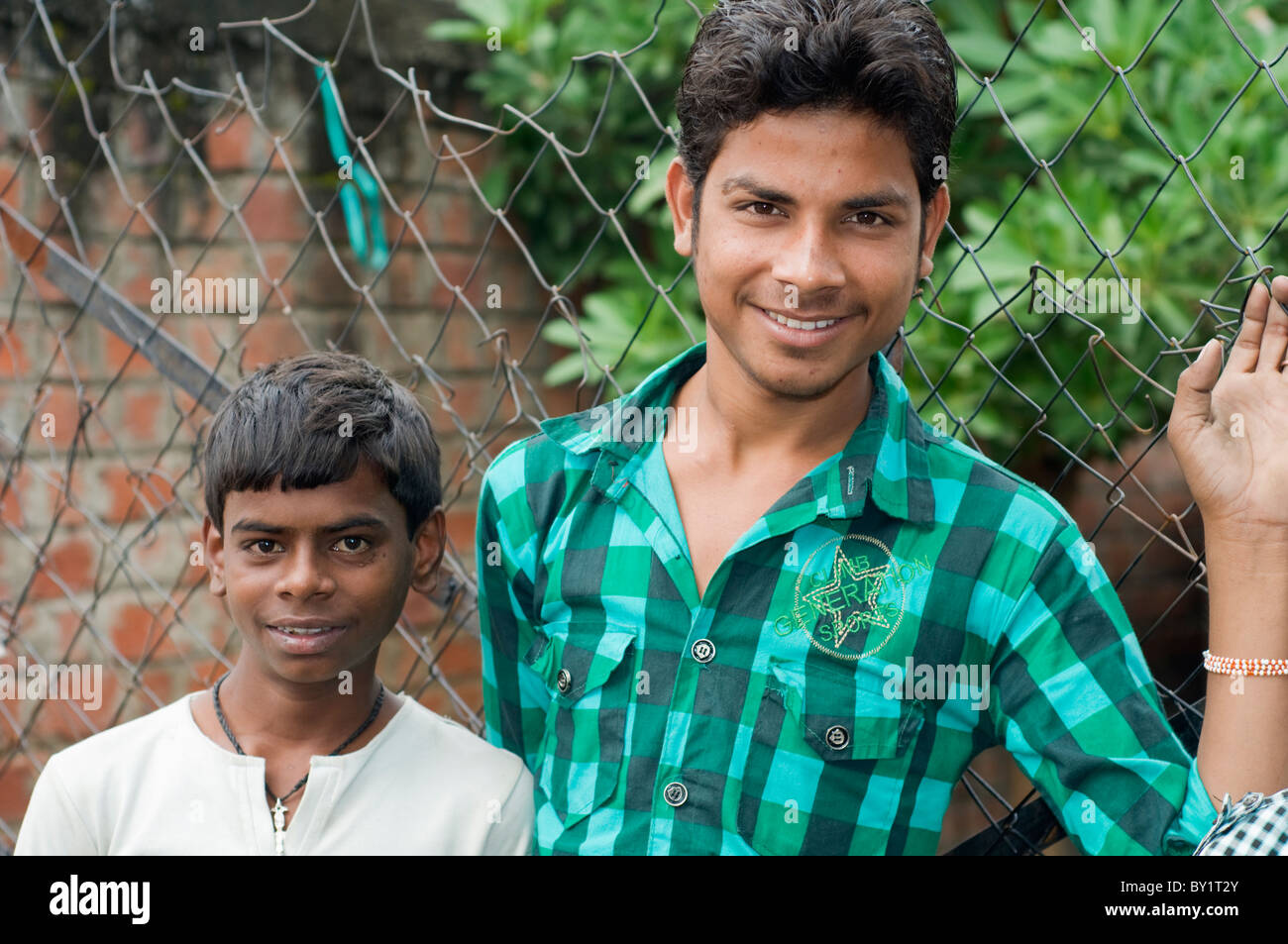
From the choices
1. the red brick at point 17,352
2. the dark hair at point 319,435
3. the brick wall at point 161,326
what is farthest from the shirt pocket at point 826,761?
the red brick at point 17,352

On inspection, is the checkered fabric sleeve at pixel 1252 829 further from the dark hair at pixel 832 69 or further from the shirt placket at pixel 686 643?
the dark hair at pixel 832 69

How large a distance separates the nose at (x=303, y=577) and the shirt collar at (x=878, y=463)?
350 mm

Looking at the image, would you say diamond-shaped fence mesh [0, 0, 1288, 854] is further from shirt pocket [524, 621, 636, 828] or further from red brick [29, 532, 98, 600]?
shirt pocket [524, 621, 636, 828]

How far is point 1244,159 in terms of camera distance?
1.90 m

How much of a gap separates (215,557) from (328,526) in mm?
186

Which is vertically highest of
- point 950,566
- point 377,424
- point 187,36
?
point 187,36

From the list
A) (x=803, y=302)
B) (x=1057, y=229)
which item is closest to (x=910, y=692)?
(x=803, y=302)

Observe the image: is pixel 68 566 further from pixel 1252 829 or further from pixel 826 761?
pixel 1252 829

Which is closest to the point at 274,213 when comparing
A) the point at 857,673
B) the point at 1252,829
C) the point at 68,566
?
the point at 68,566

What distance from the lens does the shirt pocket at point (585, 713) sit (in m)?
1.49

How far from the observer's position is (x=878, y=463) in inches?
57.7

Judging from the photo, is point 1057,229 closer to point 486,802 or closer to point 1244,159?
point 1244,159

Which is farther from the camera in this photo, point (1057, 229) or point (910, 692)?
point (1057, 229)
